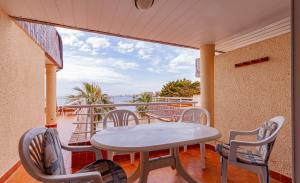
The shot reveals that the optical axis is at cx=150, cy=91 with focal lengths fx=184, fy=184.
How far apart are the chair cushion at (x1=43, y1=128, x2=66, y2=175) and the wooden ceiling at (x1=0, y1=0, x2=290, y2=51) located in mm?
1408

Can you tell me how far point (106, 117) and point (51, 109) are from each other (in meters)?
4.52

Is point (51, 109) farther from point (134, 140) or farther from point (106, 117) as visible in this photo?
point (134, 140)

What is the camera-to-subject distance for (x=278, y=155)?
2.42m

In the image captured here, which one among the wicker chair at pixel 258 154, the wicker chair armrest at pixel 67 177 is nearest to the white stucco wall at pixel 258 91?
the wicker chair at pixel 258 154

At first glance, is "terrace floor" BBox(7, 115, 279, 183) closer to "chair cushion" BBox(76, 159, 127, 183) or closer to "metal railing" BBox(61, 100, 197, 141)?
"metal railing" BBox(61, 100, 197, 141)

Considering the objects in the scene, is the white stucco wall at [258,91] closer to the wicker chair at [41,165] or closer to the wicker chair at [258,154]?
the wicker chair at [258,154]

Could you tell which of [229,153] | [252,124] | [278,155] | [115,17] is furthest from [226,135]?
[115,17]

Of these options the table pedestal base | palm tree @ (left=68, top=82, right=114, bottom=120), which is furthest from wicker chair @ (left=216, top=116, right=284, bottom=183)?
palm tree @ (left=68, top=82, right=114, bottom=120)

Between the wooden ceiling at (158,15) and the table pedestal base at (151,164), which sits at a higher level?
the wooden ceiling at (158,15)

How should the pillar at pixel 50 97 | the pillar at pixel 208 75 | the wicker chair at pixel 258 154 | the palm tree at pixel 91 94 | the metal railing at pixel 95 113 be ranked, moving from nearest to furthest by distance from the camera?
the wicker chair at pixel 258 154 → the metal railing at pixel 95 113 → the pillar at pixel 208 75 → the pillar at pixel 50 97 → the palm tree at pixel 91 94

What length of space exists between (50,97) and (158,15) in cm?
531

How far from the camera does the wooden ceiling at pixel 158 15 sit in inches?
78.6

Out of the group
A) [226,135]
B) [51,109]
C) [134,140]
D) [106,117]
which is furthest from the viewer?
[51,109]

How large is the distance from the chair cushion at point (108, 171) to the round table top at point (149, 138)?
198 mm
